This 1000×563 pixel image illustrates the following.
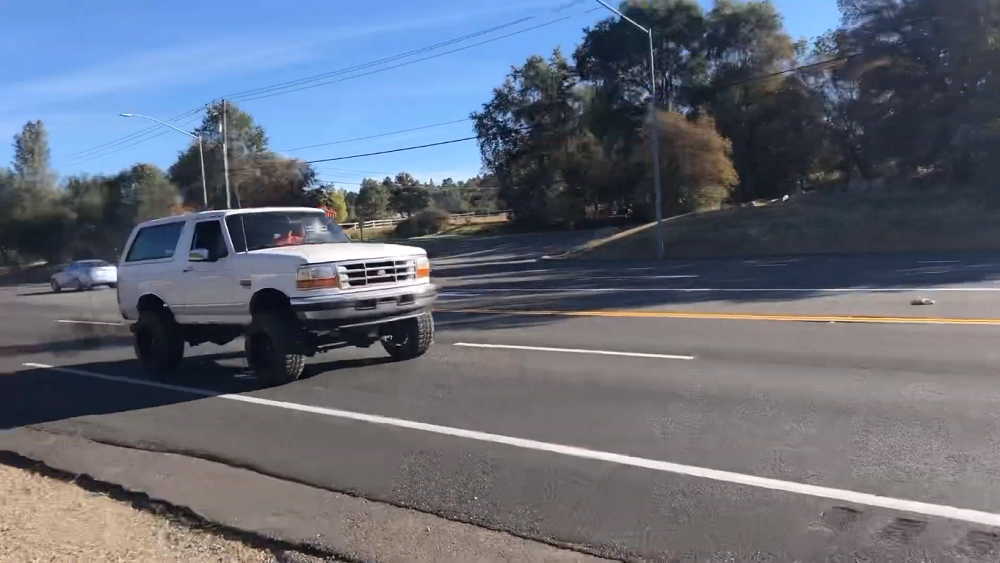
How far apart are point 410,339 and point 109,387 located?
3.81m

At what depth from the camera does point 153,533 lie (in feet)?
19.2

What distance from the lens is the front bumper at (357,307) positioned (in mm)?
9945

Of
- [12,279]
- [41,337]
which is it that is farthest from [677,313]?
[12,279]

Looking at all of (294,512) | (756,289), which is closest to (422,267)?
(294,512)

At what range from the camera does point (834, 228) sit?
112 feet

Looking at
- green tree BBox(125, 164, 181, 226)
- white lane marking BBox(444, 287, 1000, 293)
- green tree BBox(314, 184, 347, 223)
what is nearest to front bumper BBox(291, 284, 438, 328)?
white lane marking BBox(444, 287, 1000, 293)

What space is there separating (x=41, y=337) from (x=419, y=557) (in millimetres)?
15711

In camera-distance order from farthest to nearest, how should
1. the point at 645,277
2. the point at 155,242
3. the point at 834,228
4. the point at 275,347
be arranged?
1. the point at 834,228
2. the point at 645,277
3. the point at 155,242
4. the point at 275,347

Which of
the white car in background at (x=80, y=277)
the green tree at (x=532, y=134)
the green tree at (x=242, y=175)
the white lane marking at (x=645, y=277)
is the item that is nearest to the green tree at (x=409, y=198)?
the green tree at (x=532, y=134)

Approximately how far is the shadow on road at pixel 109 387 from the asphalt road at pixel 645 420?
60mm

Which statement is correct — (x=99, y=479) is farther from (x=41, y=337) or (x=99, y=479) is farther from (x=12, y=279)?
(x=12, y=279)

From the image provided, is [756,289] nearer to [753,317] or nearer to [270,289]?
[753,317]

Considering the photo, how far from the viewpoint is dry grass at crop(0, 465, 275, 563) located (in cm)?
539

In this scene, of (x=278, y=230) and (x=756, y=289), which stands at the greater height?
(x=278, y=230)
